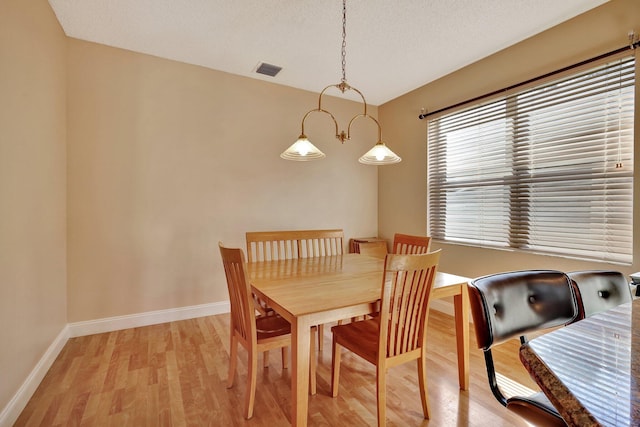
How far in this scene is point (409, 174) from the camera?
12.0ft

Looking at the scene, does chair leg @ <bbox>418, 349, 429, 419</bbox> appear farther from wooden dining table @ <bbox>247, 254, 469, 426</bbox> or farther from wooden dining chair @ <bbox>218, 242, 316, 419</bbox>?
wooden dining chair @ <bbox>218, 242, 316, 419</bbox>

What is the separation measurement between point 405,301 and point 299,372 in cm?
62

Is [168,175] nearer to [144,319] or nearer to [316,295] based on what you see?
[144,319]

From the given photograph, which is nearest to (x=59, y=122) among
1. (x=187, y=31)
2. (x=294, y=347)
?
(x=187, y=31)

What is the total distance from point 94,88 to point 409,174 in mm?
3380

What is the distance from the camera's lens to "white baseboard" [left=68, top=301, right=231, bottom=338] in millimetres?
2598

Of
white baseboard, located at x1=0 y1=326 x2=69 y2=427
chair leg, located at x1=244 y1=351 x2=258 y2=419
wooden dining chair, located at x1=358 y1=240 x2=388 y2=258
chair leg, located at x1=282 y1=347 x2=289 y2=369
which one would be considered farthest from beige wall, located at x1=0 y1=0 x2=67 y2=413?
wooden dining chair, located at x1=358 y1=240 x2=388 y2=258

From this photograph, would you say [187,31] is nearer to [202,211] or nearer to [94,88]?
[94,88]

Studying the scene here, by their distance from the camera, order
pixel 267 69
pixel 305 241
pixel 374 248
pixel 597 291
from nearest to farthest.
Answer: pixel 597 291 < pixel 305 241 < pixel 267 69 < pixel 374 248

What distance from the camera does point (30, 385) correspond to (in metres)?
1.76

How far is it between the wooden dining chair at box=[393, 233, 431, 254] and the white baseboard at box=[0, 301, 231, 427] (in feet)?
6.51

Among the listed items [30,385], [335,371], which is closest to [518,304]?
[335,371]

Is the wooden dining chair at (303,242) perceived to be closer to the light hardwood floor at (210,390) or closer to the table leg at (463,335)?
the light hardwood floor at (210,390)

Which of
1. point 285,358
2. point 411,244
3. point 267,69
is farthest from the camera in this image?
point 267,69
